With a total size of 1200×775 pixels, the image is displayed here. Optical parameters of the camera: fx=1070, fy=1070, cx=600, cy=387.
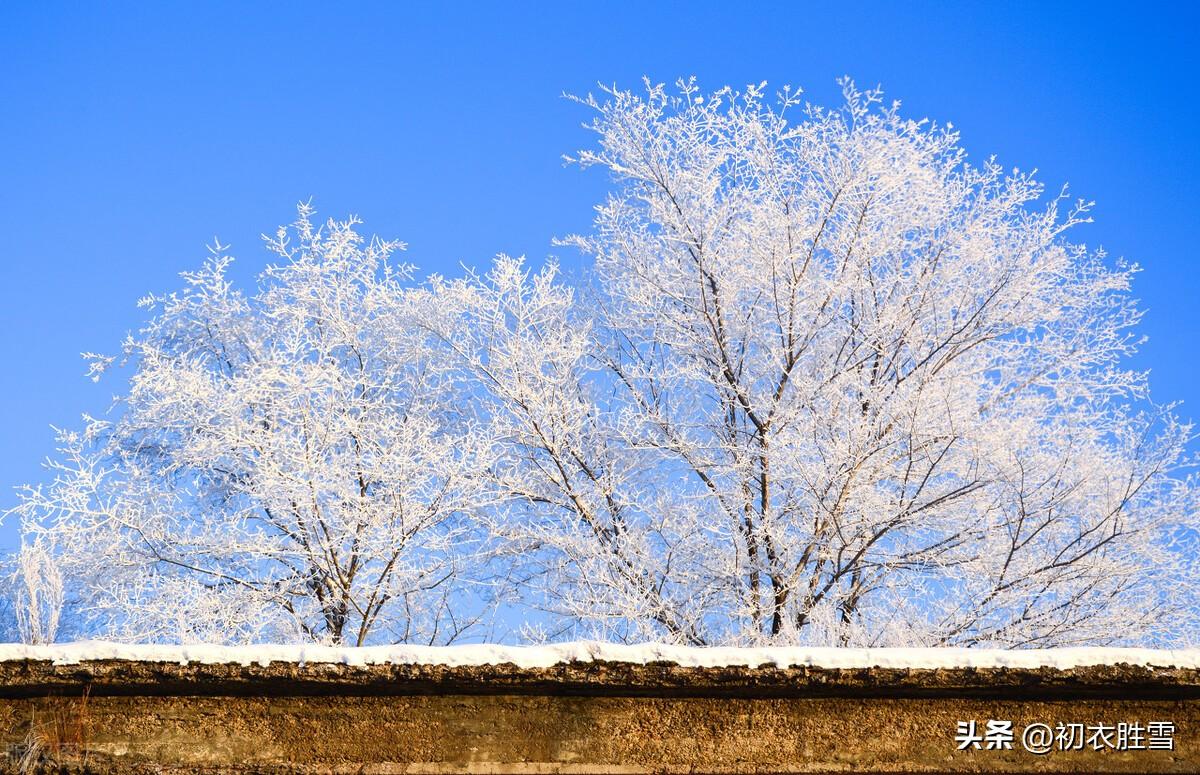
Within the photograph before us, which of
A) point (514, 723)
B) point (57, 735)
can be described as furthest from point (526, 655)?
point (57, 735)

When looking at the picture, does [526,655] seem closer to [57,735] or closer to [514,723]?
[514,723]

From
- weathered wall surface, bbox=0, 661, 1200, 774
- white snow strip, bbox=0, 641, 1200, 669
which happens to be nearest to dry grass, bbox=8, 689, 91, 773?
weathered wall surface, bbox=0, 661, 1200, 774

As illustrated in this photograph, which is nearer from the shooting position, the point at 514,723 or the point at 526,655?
the point at 526,655

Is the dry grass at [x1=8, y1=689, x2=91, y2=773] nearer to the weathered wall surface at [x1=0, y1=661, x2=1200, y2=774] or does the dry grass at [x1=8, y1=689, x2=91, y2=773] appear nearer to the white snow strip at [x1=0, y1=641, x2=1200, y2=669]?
the weathered wall surface at [x1=0, y1=661, x2=1200, y2=774]

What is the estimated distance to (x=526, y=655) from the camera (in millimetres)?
4246

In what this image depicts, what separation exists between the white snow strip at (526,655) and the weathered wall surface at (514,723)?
5cm

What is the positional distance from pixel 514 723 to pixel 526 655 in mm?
326

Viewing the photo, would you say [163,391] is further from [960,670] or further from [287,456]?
[960,670]

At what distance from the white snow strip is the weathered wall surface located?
5cm

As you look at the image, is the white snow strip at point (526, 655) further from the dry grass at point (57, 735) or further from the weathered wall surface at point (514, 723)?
the dry grass at point (57, 735)

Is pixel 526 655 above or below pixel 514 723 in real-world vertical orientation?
above

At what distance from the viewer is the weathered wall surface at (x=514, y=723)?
14.1ft

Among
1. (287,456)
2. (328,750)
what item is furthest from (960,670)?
(287,456)

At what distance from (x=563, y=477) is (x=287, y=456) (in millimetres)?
3033
